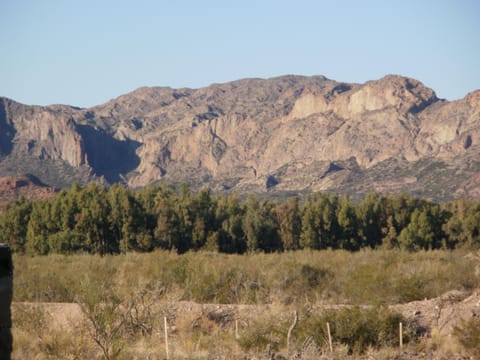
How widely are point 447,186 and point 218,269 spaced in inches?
5297

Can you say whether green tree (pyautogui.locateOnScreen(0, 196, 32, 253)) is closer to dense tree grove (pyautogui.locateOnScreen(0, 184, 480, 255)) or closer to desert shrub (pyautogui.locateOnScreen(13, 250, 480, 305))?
dense tree grove (pyautogui.locateOnScreen(0, 184, 480, 255))

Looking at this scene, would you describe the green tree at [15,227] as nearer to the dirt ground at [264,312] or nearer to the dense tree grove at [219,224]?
the dense tree grove at [219,224]

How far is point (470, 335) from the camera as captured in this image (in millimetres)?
13516

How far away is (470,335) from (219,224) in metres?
43.9

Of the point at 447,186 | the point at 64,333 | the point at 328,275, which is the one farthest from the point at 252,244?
the point at 447,186

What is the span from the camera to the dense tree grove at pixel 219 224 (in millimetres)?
50719

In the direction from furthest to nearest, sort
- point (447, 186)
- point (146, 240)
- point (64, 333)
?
point (447, 186) → point (146, 240) → point (64, 333)

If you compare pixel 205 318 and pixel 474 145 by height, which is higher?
pixel 474 145

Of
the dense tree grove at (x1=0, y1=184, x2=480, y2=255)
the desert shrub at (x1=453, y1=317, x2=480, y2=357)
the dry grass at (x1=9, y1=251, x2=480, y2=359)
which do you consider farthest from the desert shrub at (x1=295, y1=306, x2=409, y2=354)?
the dense tree grove at (x1=0, y1=184, x2=480, y2=255)

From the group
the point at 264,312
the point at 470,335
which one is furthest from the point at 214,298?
the point at 470,335

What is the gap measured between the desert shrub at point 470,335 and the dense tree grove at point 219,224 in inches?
1502

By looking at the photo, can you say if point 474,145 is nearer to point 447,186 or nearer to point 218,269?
point 447,186

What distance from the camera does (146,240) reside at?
166ft

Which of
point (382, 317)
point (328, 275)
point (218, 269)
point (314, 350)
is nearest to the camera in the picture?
point (314, 350)
